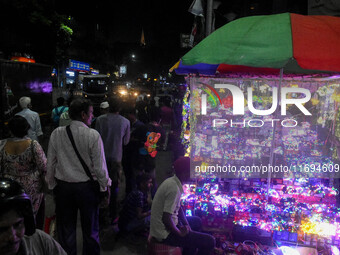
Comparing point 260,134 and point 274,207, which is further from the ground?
point 260,134

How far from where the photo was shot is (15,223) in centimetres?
145

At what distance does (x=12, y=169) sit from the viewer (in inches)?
136

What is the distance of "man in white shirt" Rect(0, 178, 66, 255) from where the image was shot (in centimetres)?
141

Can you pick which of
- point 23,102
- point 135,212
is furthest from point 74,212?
point 23,102

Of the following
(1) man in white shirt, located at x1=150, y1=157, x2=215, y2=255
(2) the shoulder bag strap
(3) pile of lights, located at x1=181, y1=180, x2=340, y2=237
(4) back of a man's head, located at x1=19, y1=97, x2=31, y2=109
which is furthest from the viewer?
(4) back of a man's head, located at x1=19, y1=97, x2=31, y2=109

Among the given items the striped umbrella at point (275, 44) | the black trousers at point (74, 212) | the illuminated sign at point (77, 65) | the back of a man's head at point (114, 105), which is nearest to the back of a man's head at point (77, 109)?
the black trousers at point (74, 212)

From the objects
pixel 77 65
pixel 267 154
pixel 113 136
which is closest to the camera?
pixel 267 154

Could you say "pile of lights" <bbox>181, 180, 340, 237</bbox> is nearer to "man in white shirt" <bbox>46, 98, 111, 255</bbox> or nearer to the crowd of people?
the crowd of people

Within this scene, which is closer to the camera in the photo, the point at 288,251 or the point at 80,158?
the point at 80,158

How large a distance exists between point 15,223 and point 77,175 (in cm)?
185

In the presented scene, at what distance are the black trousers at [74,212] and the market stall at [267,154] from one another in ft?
5.52

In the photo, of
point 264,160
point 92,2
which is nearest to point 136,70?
point 92,2

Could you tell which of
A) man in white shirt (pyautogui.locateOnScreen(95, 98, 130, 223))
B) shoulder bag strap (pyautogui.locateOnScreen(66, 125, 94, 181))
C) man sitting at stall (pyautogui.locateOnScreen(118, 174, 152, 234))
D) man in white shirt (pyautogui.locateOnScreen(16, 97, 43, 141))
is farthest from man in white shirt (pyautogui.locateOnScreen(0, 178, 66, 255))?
man in white shirt (pyautogui.locateOnScreen(16, 97, 43, 141))

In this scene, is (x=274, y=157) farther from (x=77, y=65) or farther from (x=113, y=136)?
(x=77, y=65)
